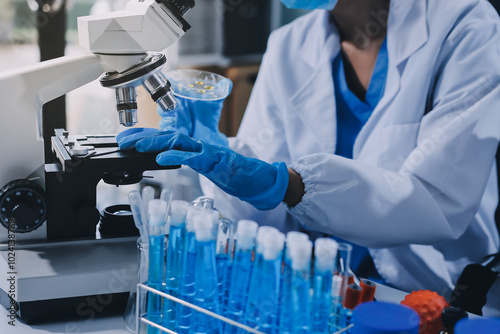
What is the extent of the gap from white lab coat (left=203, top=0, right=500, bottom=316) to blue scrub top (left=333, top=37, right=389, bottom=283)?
0.16 feet

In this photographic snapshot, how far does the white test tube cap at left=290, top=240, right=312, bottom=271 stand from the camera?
0.83m

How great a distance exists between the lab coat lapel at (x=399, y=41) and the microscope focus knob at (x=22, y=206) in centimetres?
95

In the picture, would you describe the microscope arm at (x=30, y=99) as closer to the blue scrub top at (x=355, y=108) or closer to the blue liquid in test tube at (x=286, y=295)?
the blue liquid in test tube at (x=286, y=295)

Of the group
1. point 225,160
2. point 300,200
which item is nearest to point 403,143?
point 300,200

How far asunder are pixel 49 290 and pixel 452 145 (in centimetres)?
101

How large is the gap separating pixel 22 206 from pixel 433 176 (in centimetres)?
98

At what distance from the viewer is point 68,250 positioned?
121 cm

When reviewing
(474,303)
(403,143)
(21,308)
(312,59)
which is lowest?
(474,303)

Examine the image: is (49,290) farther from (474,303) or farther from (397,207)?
(474,303)

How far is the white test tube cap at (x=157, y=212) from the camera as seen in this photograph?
0.93m

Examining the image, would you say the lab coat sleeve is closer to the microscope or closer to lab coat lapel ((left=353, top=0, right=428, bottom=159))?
lab coat lapel ((left=353, top=0, right=428, bottom=159))

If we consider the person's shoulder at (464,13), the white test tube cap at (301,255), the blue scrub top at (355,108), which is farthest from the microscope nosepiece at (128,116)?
the person's shoulder at (464,13)

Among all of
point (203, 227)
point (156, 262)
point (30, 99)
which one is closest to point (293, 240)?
point (203, 227)

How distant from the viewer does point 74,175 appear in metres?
1.17
